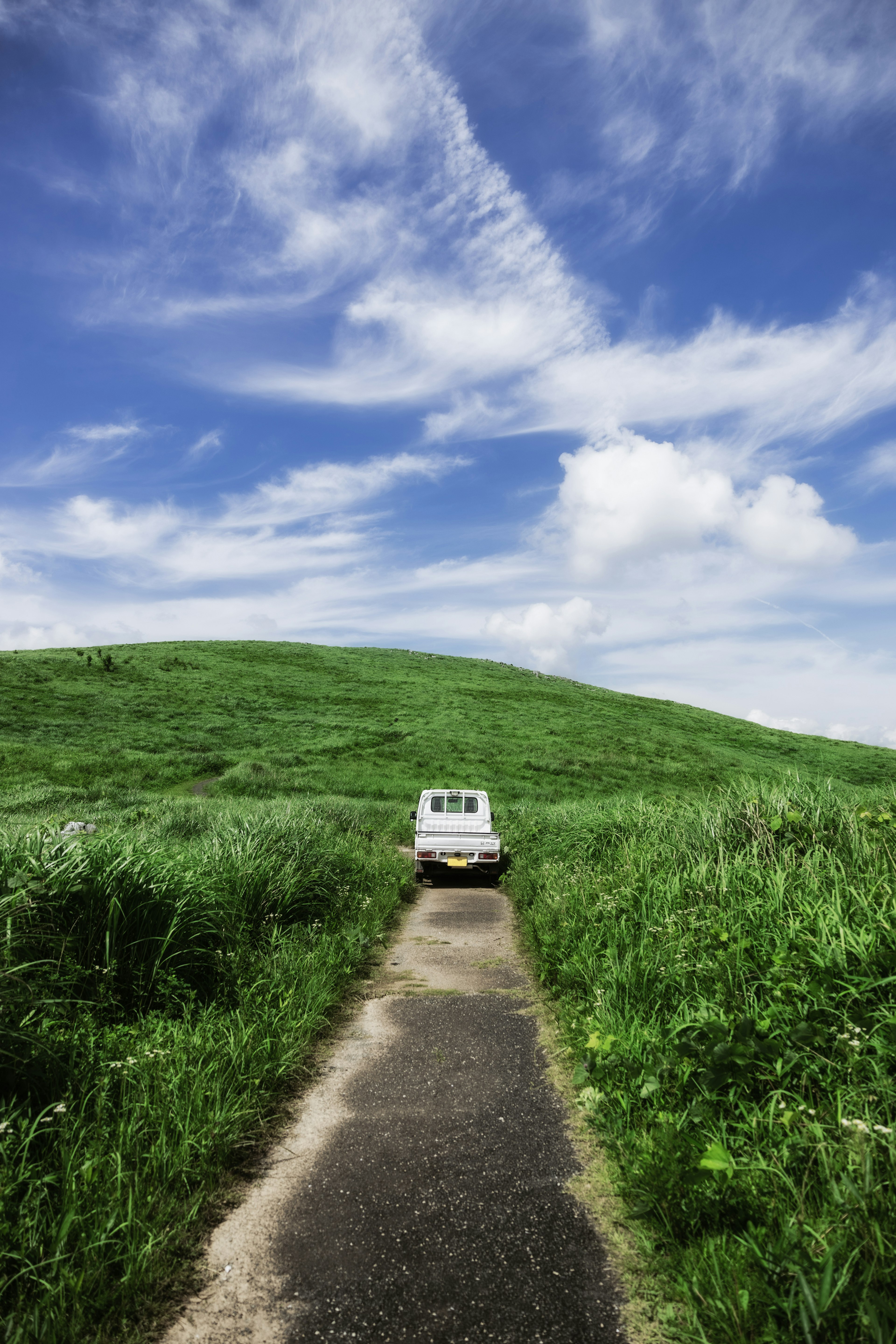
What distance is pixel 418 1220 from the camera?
330 centimetres

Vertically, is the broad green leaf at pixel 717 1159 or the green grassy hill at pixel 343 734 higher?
the green grassy hill at pixel 343 734

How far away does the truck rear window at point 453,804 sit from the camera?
17.0 metres

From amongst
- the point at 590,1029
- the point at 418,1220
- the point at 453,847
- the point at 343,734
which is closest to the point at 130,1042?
the point at 418,1220

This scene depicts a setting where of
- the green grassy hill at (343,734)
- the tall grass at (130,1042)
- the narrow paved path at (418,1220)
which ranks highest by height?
the green grassy hill at (343,734)

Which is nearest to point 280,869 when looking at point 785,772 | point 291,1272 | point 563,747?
point 291,1272

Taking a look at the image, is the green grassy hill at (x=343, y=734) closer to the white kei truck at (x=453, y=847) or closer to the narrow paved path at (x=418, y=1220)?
the white kei truck at (x=453, y=847)

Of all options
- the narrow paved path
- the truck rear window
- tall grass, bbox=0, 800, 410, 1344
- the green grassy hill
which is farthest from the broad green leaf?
the green grassy hill

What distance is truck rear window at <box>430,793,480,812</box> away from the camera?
17.0 meters

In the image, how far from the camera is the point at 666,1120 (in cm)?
361

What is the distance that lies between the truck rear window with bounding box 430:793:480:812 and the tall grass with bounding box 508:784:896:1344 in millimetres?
9749

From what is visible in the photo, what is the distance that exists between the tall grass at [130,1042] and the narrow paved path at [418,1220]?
33cm

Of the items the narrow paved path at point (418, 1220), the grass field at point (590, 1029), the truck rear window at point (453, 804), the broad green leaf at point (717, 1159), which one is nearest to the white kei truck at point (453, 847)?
the truck rear window at point (453, 804)

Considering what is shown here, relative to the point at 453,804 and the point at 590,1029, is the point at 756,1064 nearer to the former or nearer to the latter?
the point at 590,1029

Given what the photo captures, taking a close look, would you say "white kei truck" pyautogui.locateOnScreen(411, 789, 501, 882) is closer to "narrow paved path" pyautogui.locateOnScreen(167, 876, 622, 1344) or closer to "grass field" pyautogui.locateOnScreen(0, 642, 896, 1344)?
"grass field" pyautogui.locateOnScreen(0, 642, 896, 1344)
